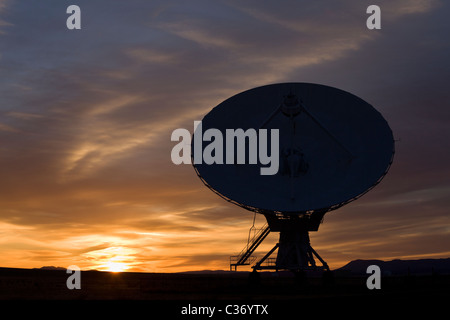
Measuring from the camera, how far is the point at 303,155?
61.5 m

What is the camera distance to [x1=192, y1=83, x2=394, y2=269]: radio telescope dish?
57.8 meters

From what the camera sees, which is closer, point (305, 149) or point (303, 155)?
point (303, 155)

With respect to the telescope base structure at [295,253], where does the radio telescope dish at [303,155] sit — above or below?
above

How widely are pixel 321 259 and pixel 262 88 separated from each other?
59.5ft

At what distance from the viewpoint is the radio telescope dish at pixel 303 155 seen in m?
57.8

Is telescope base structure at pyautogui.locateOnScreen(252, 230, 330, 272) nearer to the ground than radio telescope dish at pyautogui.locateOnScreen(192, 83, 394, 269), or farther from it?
nearer to the ground

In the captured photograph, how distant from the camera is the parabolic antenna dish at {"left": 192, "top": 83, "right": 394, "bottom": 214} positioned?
57.7 m

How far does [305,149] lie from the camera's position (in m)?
62.0

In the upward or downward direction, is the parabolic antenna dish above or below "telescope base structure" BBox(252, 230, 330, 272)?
above

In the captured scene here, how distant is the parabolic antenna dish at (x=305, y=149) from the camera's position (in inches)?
2272

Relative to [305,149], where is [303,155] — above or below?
below

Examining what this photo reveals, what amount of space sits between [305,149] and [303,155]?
85 centimetres

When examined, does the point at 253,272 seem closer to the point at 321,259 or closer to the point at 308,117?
the point at 321,259
